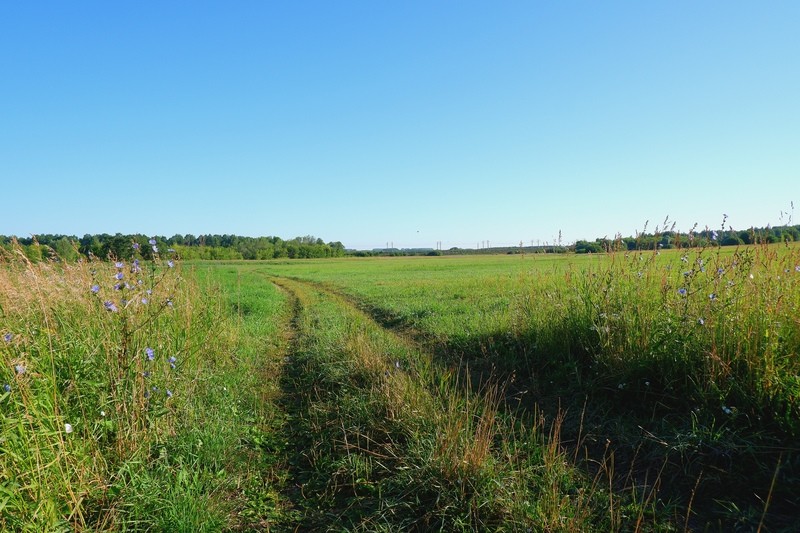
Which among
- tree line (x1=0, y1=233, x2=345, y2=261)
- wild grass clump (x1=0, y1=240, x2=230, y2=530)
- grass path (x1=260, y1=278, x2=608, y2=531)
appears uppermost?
tree line (x1=0, y1=233, x2=345, y2=261)

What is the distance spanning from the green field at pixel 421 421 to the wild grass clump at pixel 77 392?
2cm

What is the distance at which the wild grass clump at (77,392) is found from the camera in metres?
2.78

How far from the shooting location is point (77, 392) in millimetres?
3518

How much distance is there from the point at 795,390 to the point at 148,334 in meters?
6.21

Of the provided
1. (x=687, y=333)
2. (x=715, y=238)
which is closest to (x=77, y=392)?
(x=687, y=333)

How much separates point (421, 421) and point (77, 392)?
288cm

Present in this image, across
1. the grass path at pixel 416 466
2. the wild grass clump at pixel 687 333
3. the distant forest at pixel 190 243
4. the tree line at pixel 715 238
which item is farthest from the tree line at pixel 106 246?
the tree line at pixel 715 238

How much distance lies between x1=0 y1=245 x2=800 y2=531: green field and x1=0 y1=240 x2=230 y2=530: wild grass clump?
0.02 meters

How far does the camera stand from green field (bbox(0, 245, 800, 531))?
2965 mm

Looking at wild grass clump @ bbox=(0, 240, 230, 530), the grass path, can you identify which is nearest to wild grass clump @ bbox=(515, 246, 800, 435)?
the grass path

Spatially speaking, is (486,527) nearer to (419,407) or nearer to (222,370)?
(419,407)

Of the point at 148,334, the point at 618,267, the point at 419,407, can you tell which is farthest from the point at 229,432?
the point at 618,267

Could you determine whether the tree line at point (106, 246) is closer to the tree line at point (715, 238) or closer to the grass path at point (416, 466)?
the grass path at point (416, 466)

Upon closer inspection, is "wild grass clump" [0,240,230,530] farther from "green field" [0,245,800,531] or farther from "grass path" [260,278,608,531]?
"grass path" [260,278,608,531]
